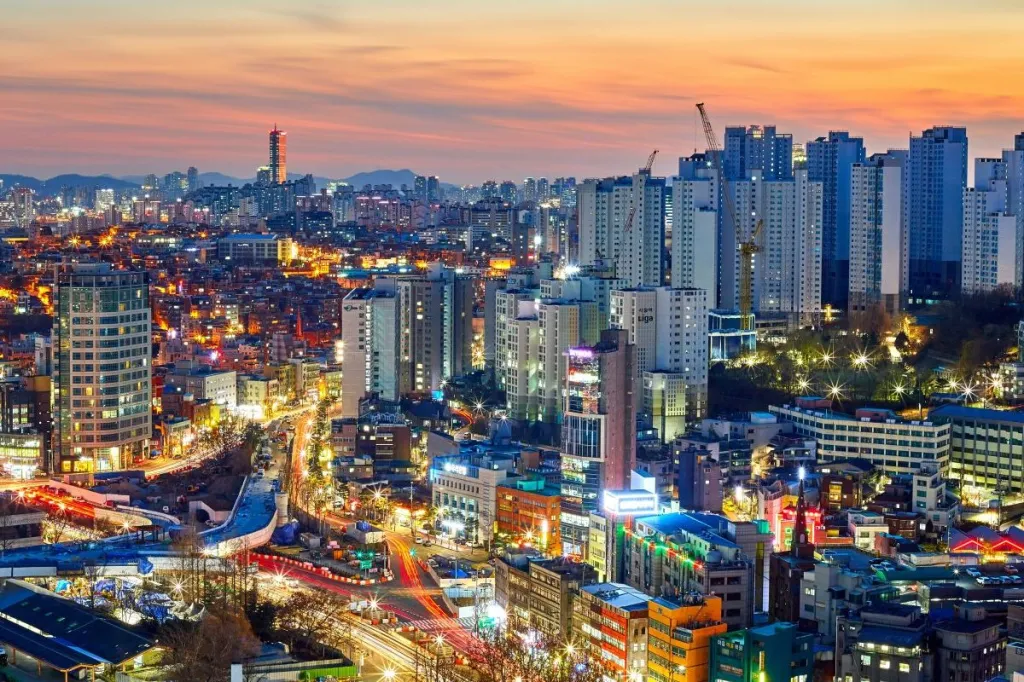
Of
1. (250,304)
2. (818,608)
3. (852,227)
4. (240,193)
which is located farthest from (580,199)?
(240,193)

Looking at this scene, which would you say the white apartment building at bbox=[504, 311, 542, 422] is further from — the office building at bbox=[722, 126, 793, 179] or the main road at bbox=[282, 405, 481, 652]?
the office building at bbox=[722, 126, 793, 179]

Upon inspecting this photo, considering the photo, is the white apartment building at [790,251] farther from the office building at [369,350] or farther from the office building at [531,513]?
the office building at [531,513]

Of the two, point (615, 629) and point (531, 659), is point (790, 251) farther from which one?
point (531, 659)

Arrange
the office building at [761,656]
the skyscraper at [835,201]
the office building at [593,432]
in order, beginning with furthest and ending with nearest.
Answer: the skyscraper at [835,201] < the office building at [593,432] < the office building at [761,656]

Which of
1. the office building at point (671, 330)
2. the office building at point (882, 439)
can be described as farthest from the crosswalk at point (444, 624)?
the office building at point (671, 330)

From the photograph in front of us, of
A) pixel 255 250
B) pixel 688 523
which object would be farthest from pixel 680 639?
pixel 255 250

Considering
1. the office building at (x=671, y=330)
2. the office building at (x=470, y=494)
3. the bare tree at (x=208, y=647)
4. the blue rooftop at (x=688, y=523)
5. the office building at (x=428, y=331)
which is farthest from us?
the office building at (x=428, y=331)

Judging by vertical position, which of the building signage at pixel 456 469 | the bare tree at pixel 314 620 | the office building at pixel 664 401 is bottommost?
the bare tree at pixel 314 620
